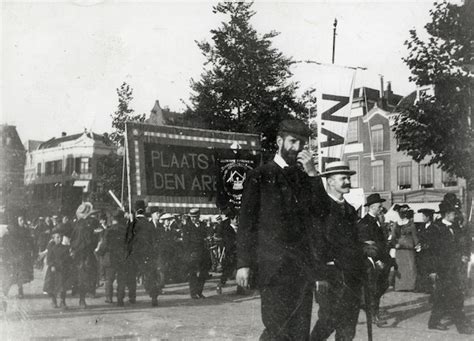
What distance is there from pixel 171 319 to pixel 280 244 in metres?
4.88

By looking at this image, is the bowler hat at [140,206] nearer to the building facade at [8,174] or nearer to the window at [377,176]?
the building facade at [8,174]

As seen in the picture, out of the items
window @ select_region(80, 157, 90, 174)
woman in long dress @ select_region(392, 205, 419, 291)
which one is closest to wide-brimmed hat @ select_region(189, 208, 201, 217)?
woman in long dress @ select_region(392, 205, 419, 291)

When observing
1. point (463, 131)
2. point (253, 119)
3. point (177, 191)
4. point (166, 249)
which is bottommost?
point (166, 249)

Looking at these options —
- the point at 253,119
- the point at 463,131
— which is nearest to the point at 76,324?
the point at 463,131

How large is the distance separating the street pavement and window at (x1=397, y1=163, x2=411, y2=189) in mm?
28552

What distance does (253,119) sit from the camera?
19.3 meters

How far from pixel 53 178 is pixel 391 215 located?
159 feet

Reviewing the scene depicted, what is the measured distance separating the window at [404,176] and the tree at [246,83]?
66.9 feet

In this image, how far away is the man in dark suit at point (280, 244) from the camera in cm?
416

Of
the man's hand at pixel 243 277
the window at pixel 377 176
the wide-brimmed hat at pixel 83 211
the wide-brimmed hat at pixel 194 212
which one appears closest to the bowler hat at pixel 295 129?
the man's hand at pixel 243 277

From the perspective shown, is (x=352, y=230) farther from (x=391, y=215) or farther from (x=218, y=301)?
(x=391, y=215)

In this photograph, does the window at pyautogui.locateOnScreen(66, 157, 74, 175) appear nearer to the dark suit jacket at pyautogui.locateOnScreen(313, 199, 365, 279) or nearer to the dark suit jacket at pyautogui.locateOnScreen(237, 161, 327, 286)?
the dark suit jacket at pyautogui.locateOnScreen(313, 199, 365, 279)

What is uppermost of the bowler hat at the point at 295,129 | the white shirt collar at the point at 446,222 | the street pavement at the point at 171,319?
the bowler hat at the point at 295,129

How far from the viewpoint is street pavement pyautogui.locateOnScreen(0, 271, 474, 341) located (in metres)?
7.27
